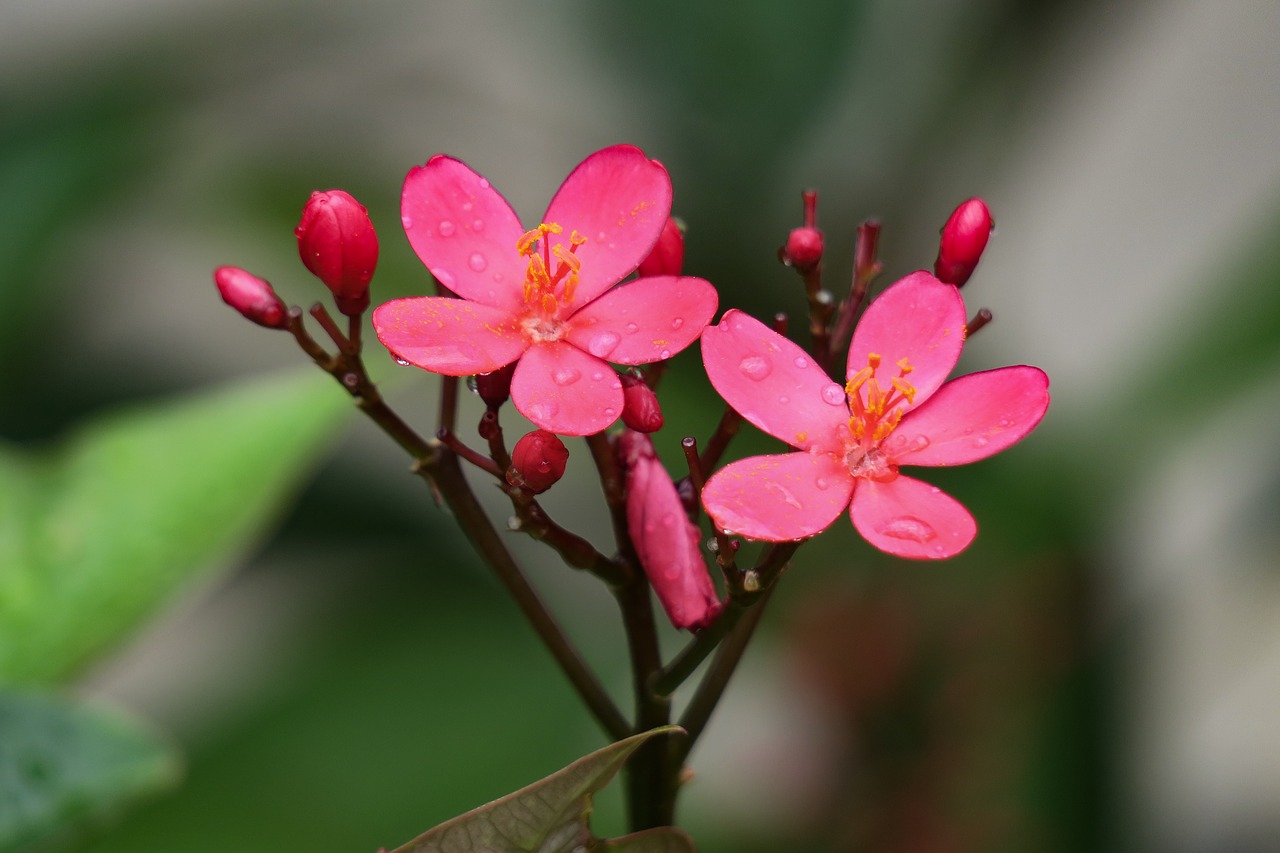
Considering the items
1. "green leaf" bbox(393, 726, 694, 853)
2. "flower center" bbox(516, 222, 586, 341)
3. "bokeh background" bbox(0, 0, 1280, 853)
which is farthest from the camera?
"bokeh background" bbox(0, 0, 1280, 853)

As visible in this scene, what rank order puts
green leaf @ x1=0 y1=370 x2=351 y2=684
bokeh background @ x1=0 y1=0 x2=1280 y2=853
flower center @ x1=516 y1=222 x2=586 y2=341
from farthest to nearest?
bokeh background @ x1=0 y1=0 x2=1280 y2=853 → green leaf @ x1=0 y1=370 x2=351 y2=684 → flower center @ x1=516 y1=222 x2=586 y2=341

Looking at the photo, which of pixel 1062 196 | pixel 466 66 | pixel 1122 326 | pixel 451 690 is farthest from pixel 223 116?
pixel 1122 326

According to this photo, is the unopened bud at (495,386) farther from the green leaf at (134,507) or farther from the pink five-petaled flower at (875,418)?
the green leaf at (134,507)

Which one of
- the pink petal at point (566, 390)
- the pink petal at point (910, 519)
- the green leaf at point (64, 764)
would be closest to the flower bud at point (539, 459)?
the pink petal at point (566, 390)

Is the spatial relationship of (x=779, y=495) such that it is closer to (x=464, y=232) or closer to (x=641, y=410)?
(x=641, y=410)

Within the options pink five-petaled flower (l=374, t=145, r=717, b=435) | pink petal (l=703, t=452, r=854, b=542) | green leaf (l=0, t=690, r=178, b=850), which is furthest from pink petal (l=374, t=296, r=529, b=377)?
green leaf (l=0, t=690, r=178, b=850)

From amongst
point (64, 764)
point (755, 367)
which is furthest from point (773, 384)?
point (64, 764)

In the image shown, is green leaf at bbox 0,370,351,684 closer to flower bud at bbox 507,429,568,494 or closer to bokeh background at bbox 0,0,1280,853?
bokeh background at bbox 0,0,1280,853
